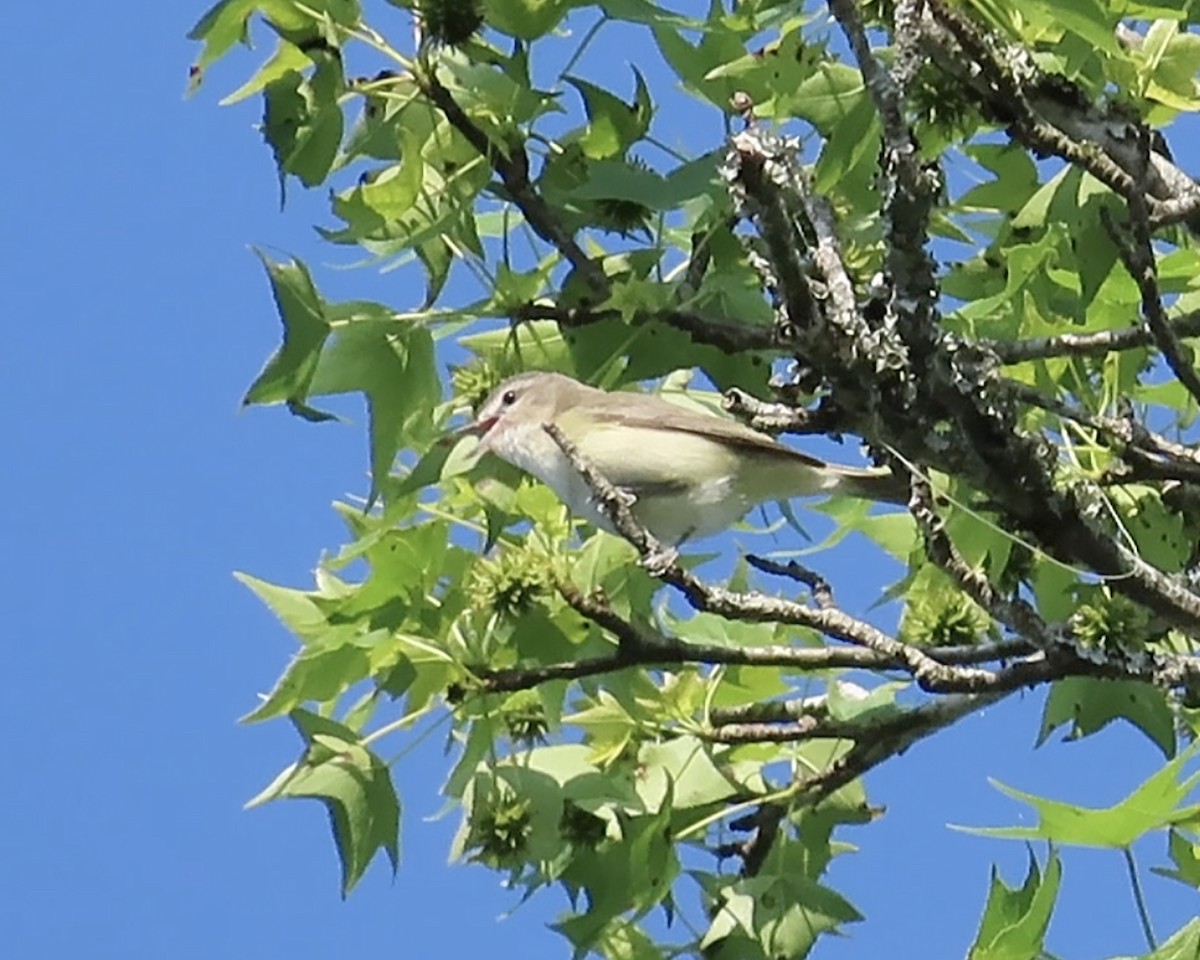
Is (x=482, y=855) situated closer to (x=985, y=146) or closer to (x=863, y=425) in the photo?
(x=863, y=425)

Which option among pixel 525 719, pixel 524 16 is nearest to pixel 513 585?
pixel 525 719

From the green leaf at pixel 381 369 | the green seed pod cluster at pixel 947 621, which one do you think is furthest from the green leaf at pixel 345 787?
the green seed pod cluster at pixel 947 621

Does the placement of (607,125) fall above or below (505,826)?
above

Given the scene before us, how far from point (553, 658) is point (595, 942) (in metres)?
0.42

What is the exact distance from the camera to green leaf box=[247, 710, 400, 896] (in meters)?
2.60

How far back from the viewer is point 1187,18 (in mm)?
2361

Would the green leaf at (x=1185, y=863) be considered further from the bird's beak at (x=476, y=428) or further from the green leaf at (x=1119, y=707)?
the bird's beak at (x=476, y=428)

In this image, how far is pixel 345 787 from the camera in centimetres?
262

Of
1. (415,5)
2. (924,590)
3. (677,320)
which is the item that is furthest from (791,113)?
(924,590)

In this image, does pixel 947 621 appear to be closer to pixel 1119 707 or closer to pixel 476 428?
pixel 1119 707

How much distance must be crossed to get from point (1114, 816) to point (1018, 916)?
208 mm

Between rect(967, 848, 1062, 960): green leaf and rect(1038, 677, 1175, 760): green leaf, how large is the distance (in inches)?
36.8

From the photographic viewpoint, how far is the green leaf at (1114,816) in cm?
181

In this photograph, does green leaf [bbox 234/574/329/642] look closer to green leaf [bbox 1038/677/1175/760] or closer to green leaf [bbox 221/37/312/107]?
green leaf [bbox 221/37/312/107]
